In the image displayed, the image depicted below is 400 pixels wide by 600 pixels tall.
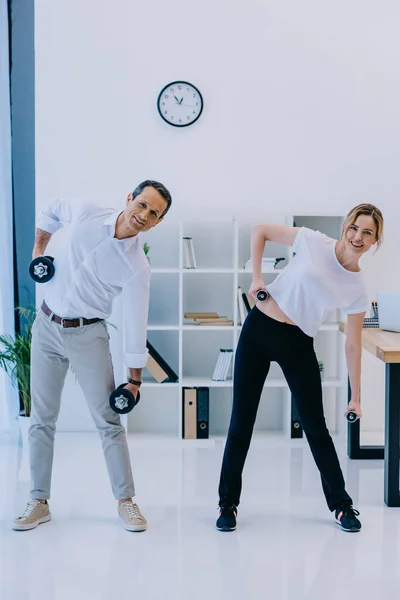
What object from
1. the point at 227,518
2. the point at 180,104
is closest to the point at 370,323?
the point at 227,518

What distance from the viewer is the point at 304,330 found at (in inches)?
116

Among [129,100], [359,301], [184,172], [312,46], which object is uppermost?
[312,46]

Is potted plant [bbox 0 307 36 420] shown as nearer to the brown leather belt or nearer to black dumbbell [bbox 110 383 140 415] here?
the brown leather belt

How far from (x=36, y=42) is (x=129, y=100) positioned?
2.24 ft

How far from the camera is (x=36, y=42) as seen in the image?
15.0 feet

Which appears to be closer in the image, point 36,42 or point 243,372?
point 243,372

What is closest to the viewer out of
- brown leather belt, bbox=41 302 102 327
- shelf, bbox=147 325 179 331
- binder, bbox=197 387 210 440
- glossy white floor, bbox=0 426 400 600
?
glossy white floor, bbox=0 426 400 600

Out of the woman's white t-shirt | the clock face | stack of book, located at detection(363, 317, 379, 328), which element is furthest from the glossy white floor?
the clock face

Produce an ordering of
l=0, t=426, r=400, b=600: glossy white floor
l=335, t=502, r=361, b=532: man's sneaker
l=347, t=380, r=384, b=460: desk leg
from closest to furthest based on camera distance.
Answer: l=0, t=426, r=400, b=600: glossy white floor, l=335, t=502, r=361, b=532: man's sneaker, l=347, t=380, r=384, b=460: desk leg

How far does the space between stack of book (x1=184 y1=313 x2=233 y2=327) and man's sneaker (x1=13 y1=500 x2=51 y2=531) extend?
1731 mm

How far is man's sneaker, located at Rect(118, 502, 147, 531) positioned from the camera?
9.84 feet

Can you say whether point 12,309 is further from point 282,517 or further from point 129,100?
point 282,517

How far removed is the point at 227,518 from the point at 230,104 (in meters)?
2.68

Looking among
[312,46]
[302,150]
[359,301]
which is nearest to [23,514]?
[359,301]
